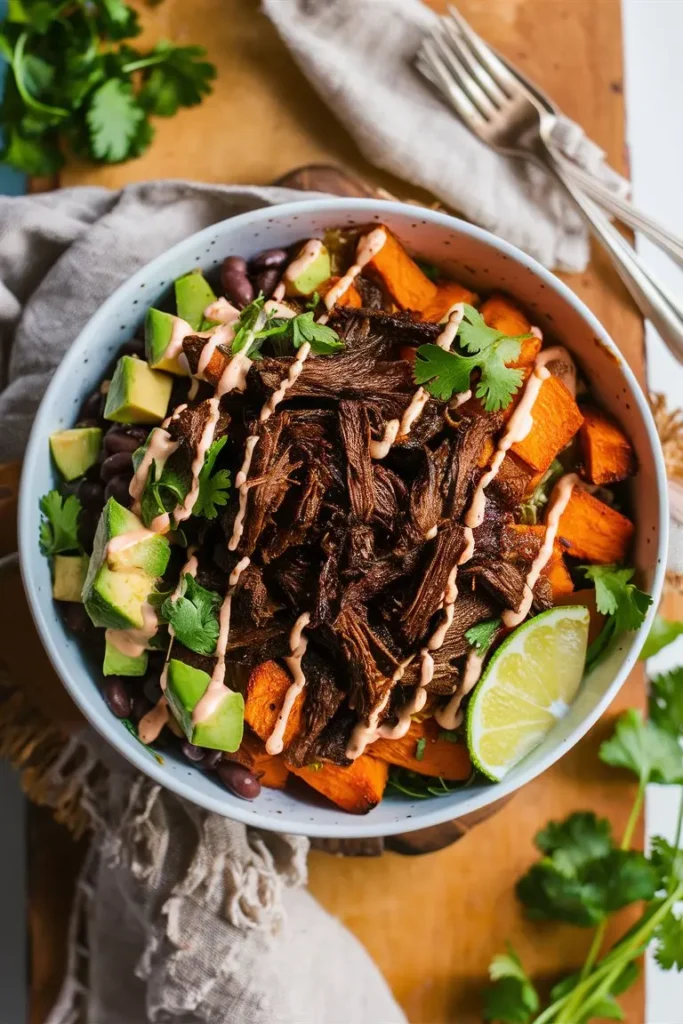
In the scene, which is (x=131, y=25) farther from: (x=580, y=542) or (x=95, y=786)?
(x=95, y=786)

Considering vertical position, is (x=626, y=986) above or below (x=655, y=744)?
below

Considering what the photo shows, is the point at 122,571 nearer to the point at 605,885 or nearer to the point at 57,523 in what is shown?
the point at 57,523

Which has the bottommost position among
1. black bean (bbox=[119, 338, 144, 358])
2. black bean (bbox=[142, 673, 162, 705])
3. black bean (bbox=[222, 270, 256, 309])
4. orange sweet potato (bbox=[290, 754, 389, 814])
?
black bean (bbox=[142, 673, 162, 705])

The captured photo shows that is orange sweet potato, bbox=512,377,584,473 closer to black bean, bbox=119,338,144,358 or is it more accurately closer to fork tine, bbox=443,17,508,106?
black bean, bbox=119,338,144,358

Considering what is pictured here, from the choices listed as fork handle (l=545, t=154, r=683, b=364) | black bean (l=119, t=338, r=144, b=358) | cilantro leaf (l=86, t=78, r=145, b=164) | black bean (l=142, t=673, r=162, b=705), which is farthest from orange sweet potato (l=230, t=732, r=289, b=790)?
cilantro leaf (l=86, t=78, r=145, b=164)

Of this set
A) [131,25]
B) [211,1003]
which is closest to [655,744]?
[211,1003]

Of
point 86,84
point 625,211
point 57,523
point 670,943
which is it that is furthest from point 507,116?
point 670,943

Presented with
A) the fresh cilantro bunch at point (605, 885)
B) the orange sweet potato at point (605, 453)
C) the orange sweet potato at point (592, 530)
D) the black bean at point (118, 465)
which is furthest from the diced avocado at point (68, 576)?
the fresh cilantro bunch at point (605, 885)
